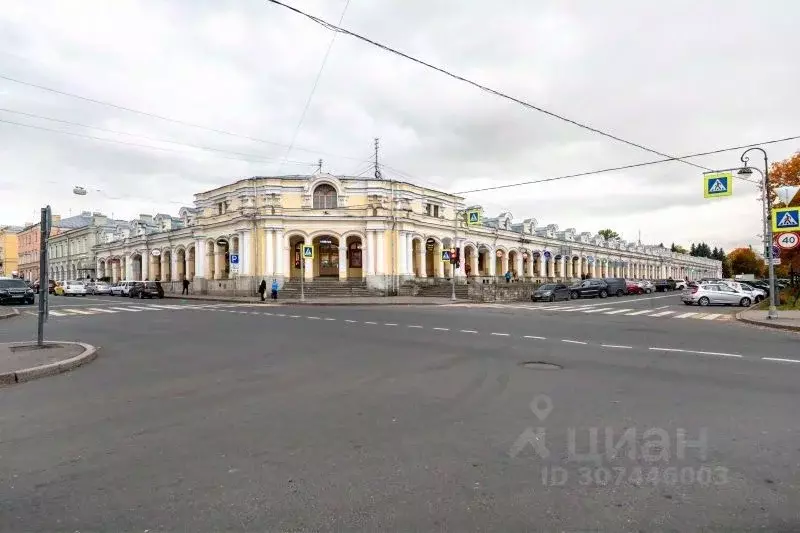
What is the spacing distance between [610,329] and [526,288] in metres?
22.8

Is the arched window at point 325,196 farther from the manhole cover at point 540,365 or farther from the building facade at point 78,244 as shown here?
the building facade at point 78,244

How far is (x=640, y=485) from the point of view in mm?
3768

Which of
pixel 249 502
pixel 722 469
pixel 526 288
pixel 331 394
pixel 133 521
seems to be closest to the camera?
Result: pixel 133 521

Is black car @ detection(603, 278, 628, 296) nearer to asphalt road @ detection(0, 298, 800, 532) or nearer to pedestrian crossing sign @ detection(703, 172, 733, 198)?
pedestrian crossing sign @ detection(703, 172, 733, 198)

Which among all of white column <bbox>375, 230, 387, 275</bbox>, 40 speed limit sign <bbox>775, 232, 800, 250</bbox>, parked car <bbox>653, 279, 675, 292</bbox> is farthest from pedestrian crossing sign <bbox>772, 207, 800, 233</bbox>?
parked car <bbox>653, 279, 675, 292</bbox>

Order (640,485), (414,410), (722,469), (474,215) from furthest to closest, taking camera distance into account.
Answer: (474,215), (414,410), (722,469), (640,485)

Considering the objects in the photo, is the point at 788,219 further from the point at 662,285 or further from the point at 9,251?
the point at 9,251

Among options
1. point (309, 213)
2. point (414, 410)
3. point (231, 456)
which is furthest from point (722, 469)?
point (309, 213)

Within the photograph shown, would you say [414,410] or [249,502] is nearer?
[249,502]

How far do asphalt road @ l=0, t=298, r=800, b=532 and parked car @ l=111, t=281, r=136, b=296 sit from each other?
1725 inches

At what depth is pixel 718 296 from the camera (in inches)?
1208

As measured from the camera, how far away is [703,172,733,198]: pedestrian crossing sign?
60.2 ft

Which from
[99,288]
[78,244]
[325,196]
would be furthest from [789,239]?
[78,244]

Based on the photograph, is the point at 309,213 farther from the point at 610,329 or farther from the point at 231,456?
the point at 231,456
